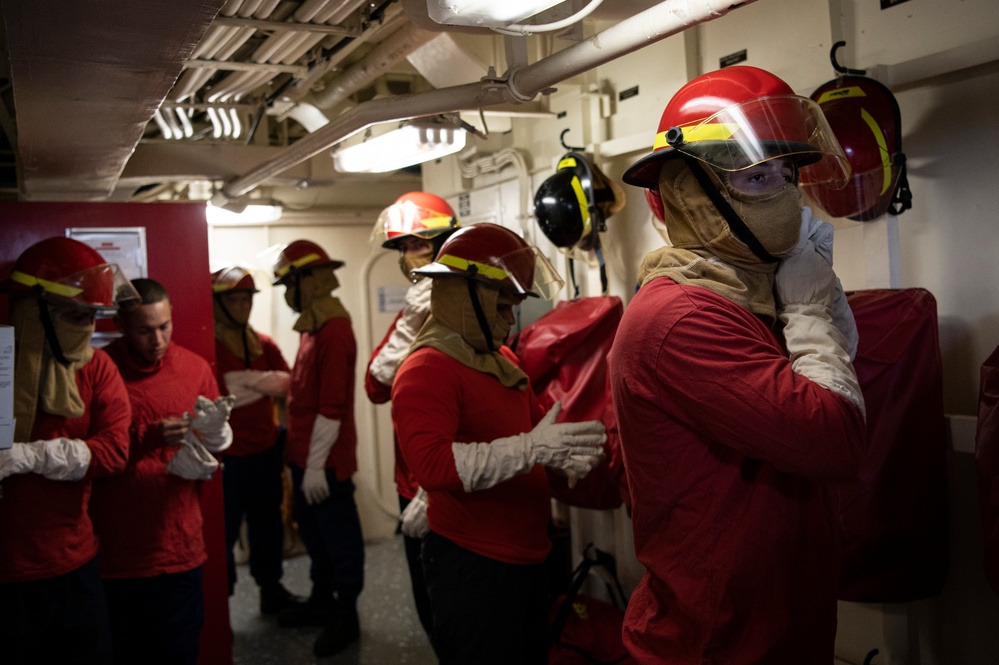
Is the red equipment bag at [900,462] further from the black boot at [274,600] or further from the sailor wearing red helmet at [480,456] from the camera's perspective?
the black boot at [274,600]

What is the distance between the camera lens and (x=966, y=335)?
2.28 m

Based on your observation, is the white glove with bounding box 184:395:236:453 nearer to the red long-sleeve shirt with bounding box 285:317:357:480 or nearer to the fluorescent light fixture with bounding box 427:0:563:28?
the red long-sleeve shirt with bounding box 285:317:357:480

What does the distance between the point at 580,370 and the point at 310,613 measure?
7.33ft

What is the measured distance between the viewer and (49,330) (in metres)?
2.73

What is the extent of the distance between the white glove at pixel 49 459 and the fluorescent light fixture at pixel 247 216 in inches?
120

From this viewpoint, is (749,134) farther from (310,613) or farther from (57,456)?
(310,613)

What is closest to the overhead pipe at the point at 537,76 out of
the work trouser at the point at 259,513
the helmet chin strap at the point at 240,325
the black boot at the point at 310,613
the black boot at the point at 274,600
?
the helmet chin strap at the point at 240,325

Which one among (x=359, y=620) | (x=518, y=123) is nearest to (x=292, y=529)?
(x=359, y=620)

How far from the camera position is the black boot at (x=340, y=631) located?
12.9ft

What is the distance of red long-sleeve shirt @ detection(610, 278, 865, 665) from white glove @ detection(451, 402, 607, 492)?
0.63 meters

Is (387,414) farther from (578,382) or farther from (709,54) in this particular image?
(709,54)

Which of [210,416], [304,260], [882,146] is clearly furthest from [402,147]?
[882,146]

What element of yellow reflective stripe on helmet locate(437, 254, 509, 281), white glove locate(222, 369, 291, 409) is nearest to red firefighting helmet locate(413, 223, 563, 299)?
yellow reflective stripe on helmet locate(437, 254, 509, 281)

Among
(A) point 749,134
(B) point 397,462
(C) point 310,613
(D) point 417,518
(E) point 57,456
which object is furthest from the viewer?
(C) point 310,613
